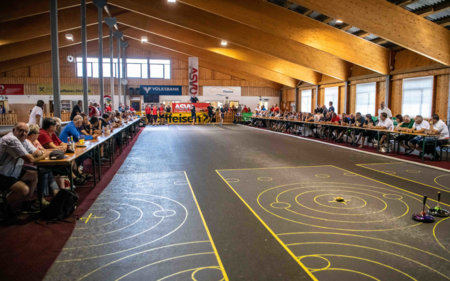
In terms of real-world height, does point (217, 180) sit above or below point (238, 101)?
below

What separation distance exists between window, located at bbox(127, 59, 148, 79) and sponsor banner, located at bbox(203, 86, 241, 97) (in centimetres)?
603

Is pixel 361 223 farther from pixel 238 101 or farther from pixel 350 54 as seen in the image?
pixel 238 101

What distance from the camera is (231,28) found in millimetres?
16844

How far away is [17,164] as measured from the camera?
4.15m

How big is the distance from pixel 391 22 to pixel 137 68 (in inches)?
939

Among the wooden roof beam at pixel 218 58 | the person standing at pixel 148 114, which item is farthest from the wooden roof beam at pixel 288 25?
the person standing at pixel 148 114

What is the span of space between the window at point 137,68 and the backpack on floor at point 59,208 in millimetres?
27284

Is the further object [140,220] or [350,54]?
[350,54]

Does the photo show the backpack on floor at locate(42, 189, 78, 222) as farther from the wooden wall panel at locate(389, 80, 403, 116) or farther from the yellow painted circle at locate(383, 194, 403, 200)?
the wooden wall panel at locate(389, 80, 403, 116)

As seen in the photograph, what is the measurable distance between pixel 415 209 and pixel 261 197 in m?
2.31

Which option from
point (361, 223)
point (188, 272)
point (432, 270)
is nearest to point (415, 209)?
point (361, 223)

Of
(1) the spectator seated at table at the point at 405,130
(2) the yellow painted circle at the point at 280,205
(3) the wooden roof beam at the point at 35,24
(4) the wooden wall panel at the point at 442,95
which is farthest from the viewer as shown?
(3) the wooden roof beam at the point at 35,24

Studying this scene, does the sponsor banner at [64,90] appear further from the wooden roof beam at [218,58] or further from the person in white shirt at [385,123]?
the person in white shirt at [385,123]

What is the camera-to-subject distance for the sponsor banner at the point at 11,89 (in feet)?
89.2
